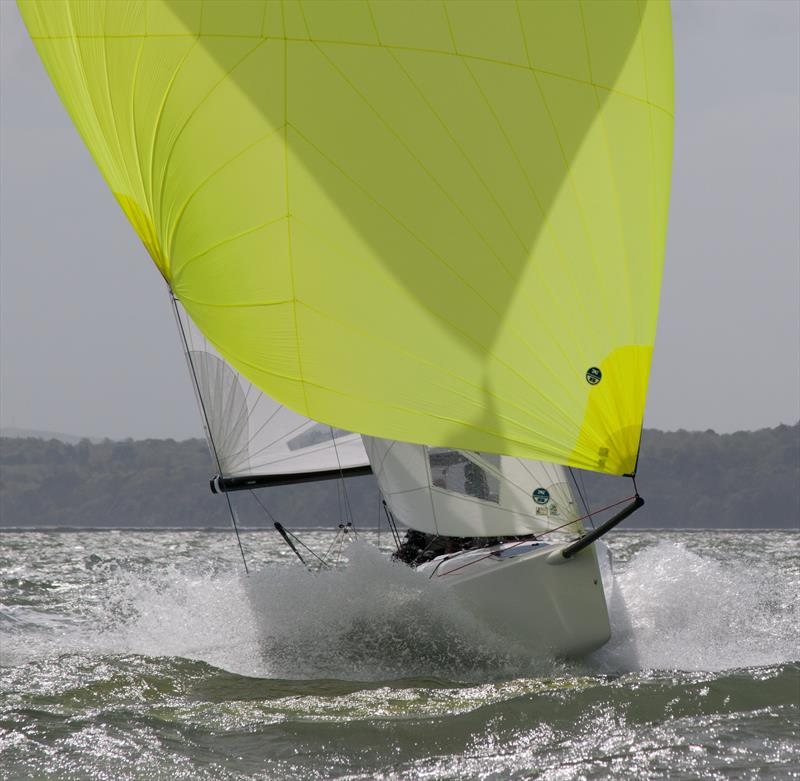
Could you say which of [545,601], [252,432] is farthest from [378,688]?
[252,432]

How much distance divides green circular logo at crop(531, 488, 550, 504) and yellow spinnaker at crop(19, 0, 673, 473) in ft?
3.86

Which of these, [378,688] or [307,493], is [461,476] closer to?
[378,688]

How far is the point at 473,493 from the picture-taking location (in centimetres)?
769

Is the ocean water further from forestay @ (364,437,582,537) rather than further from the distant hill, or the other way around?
the distant hill

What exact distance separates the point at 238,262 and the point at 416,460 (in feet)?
6.65

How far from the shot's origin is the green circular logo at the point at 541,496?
7395 mm

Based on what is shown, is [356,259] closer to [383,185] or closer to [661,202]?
[383,185]

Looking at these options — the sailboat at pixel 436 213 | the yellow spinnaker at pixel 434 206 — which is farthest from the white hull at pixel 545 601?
the yellow spinnaker at pixel 434 206

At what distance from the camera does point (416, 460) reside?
7.97 meters

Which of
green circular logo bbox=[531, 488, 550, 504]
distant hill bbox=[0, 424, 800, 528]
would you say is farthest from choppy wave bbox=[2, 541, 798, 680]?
distant hill bbox=[0, 424, 800, 528]

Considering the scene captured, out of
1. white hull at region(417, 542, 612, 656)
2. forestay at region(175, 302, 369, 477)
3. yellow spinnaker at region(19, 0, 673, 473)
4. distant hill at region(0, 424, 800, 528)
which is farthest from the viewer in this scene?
distant hill at region(0, 424, 800, 528)

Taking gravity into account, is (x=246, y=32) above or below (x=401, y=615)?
→ above

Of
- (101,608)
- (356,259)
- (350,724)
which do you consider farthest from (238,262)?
(101,608)

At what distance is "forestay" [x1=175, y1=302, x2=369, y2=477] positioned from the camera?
9.61 metres
